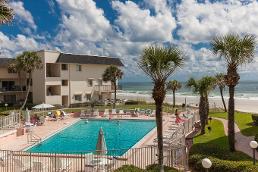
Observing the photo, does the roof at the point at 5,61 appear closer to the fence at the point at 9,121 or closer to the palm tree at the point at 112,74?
the palm tree at the point at 112,74

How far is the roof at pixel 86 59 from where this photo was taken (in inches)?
2158

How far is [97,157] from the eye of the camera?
655 inches

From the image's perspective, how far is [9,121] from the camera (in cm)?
2958

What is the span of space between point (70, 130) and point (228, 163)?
70.7 ft

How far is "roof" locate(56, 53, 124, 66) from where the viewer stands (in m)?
54.8

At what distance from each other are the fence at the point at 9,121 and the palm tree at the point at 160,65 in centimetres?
1772

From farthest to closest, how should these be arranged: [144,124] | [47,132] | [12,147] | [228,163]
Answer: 1. [144,124]
2. [47,132]
3. [12,147]
4. [228,163]

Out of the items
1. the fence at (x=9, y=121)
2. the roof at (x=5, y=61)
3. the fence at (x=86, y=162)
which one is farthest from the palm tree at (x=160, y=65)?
the roof at (x=5, y=61)

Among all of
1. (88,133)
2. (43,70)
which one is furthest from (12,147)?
(43,70)

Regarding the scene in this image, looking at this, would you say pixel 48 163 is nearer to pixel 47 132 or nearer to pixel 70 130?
pixel 47 132

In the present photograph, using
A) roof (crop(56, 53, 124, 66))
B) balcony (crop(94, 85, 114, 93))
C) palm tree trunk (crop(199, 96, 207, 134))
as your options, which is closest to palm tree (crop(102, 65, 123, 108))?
balcony (crop(94, 85, 114, 93))

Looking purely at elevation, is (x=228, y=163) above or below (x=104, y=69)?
below

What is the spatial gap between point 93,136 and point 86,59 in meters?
29.3

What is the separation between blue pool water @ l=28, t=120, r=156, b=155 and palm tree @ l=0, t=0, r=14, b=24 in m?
8.31
